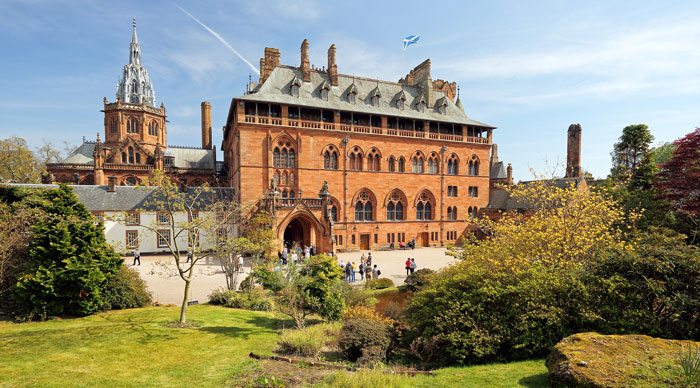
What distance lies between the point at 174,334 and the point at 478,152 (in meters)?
38.1

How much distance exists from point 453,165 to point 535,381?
3387cm

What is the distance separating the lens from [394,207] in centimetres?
3572

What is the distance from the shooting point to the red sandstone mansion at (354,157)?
96.7ft

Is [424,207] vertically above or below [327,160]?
below

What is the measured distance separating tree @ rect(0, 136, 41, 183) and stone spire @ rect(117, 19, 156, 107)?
15334 millimetres

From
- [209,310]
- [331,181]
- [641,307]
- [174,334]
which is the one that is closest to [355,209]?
[331,181]

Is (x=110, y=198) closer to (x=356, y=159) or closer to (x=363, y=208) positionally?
(x=356, y=159)

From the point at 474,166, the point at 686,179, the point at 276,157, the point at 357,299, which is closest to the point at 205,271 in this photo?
the point at 276,157

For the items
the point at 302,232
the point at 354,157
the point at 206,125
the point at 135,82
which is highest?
the point at 135,82

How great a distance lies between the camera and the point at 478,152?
128 feet

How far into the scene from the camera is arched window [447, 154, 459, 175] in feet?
125

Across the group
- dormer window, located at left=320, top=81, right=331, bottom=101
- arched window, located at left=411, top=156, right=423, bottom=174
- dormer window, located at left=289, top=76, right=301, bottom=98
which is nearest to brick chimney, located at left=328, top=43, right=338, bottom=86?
dormer window, located at left=320, top=81, right=331, bottom=101

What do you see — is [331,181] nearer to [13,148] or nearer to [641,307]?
[641,307]

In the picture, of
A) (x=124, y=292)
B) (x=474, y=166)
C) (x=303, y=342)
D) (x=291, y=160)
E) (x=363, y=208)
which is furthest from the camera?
(x=474, y=166)
